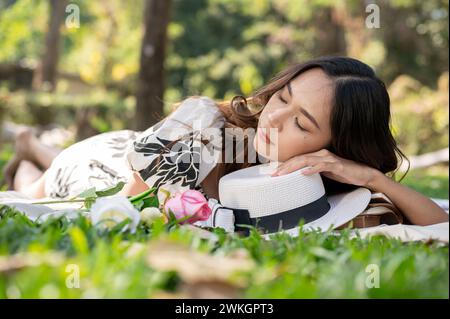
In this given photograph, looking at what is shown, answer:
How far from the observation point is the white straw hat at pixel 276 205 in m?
2.92

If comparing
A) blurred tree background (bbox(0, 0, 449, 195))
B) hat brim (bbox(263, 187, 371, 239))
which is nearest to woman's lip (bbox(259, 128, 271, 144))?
hat brim (bbox(263, 187, 371, 239))

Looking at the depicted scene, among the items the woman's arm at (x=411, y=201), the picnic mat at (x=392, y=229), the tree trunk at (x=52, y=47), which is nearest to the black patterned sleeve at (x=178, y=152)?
the picnic mat at (x=392, y=229)

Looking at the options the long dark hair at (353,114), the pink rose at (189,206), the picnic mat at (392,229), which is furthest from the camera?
the long dark hair at (353,114)

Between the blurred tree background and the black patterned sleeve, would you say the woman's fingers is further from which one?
the blurred tree background

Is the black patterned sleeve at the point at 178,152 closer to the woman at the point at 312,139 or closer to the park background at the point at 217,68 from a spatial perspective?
the woman at the point at 312,139

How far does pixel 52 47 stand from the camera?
21.5m

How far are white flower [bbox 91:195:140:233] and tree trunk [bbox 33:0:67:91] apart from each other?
65.6ft

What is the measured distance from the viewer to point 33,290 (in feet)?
4.79

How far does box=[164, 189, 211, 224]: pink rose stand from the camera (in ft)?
8.75

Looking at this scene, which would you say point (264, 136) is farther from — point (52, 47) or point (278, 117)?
point (52, 47)

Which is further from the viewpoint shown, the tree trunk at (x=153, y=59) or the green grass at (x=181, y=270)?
the tree trunk at (x=153, y=59)

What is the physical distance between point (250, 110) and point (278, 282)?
2.08 metres

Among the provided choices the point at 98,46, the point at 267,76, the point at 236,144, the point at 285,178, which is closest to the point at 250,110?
the point at 236,144

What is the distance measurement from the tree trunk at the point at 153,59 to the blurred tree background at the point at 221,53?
18 mm
